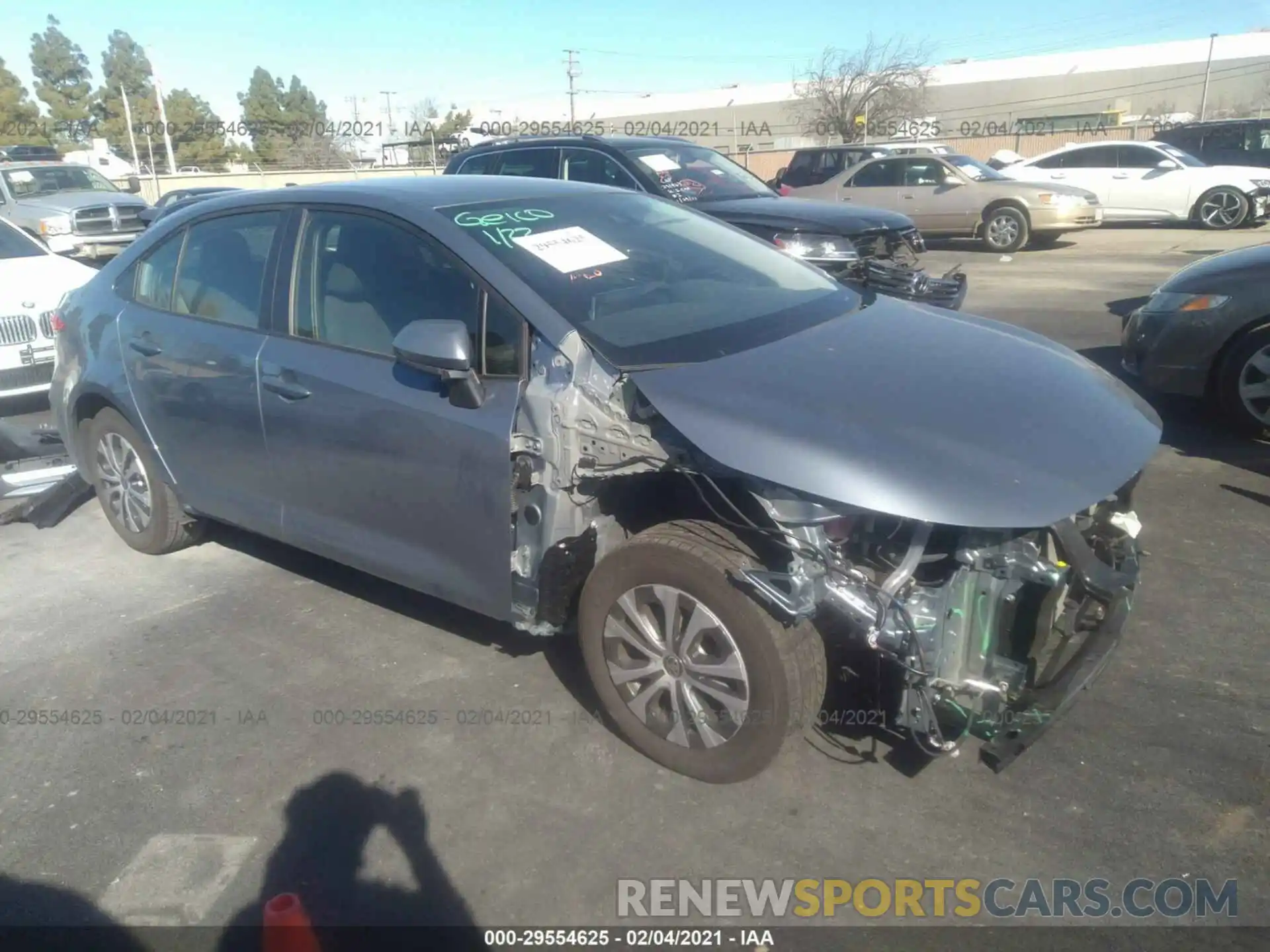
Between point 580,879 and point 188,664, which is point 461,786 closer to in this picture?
point 580,879

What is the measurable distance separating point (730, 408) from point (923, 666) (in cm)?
90

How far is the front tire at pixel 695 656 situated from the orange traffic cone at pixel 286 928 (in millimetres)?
1258

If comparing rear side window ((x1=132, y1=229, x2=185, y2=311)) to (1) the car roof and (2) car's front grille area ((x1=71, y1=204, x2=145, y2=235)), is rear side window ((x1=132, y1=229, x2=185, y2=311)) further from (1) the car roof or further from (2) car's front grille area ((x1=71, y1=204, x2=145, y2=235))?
(2) car's front grille area ((x1=71, y1=204, x2=145, y2=235))

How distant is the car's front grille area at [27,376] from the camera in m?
7.23

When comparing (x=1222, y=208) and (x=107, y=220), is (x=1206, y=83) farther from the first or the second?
(x=107, y=220)

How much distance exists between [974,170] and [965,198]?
3.24 feet

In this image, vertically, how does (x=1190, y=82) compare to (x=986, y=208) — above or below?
above

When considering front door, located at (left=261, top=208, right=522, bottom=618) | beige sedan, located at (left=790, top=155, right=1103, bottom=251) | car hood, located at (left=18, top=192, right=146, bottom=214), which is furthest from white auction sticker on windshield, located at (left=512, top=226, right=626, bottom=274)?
car hood, located at (left=18, top=192, right=146, bottom=214)

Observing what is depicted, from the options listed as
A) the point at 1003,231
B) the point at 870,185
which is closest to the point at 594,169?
the point at 870,185

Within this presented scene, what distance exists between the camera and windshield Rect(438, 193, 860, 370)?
10.9 feet

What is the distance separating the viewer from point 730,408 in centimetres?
290

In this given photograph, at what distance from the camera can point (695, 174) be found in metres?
9.71

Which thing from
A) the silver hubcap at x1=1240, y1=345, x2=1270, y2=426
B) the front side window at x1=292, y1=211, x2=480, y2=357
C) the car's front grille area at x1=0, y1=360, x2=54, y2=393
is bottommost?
the car's front grille area at x1=0, y1=360, x2=54, y2=393

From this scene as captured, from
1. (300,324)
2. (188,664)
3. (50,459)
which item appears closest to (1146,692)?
(300,324)
